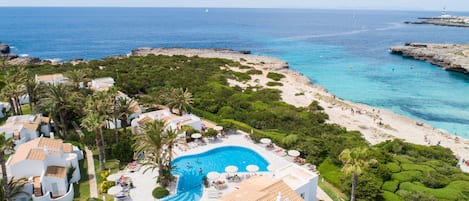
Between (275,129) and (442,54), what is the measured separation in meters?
87.1

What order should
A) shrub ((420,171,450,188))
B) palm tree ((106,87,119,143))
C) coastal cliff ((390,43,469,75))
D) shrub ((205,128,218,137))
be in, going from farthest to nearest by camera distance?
1. coastal cliff ((390,43,469,75))
2. shrub ((205,128,218,137))
3. palm tree ((106,87,119,143))
4. shrub ((420,171,450,188))

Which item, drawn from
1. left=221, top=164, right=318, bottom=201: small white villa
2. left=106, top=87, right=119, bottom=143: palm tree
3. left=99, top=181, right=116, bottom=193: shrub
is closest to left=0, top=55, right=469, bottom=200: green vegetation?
left=106, top=87, right=119, bottom=143: palm tree

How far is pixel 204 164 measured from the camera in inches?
1179

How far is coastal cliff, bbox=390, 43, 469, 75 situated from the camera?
88.7 meters

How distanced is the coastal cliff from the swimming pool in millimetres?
80076

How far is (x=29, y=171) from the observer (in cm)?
2406

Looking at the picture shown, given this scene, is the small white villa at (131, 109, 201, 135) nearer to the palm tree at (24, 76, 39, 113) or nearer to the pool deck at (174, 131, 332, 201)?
the pool deck at (174, 131, 332, 201)

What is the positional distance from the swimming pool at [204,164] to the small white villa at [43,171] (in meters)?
7.94

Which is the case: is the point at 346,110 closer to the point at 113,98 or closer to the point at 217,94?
the point at 217,94

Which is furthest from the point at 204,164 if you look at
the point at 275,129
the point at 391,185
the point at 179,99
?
the point at 391,185

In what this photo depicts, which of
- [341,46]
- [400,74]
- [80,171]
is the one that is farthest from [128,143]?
[341,46]

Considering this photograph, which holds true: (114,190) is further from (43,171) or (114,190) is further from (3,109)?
(3,109)

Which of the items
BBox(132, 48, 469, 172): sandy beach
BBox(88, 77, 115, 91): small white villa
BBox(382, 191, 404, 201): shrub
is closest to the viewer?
→ BBox(382, 191, 404, 201): shrub

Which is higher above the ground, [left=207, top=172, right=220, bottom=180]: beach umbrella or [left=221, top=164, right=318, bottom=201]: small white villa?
[left=221, top=164, right=318, bottom=201]: small white villa
